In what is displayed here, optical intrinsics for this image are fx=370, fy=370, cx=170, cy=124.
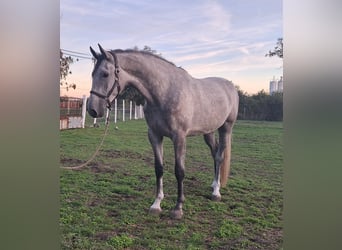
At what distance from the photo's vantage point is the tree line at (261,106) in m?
2.54

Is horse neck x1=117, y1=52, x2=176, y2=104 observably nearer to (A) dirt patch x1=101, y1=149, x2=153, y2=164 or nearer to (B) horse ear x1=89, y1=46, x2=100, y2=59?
(B) horse ear x1=89, y1=46, x2=100, y2=59

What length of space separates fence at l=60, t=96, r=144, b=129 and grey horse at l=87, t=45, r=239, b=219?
5 cm

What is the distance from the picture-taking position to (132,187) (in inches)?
105

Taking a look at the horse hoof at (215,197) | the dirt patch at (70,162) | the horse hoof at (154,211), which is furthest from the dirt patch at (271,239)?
the dirt patch at (70,162)

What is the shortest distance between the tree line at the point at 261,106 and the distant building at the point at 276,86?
1.1 inches

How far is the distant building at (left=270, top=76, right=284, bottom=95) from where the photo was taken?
2.51 m

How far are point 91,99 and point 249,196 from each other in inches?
51.3

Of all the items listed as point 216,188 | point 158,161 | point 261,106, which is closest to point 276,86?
point 261,106

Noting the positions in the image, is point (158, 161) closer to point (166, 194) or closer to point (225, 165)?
point (166, 194)

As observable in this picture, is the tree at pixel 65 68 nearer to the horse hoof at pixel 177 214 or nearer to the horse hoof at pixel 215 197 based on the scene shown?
the horse hoof at pixel 177 214
